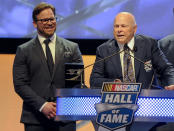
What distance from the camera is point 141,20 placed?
4.60 metres

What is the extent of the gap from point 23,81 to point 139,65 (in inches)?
36.1

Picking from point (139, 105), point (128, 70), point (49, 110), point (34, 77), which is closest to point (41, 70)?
point (34, 77)

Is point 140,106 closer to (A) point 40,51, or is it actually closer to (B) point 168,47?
(A) point 40,51

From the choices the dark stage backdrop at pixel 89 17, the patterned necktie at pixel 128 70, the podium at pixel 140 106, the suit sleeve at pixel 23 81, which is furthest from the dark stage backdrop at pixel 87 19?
the podium at pixel 140 106

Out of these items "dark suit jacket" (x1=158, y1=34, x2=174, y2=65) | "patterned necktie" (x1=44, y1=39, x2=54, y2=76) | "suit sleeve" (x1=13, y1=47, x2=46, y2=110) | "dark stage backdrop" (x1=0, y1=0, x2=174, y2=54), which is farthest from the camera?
"dark stage backdrop" (x1=0, y1=0, x2=174, y2=54)

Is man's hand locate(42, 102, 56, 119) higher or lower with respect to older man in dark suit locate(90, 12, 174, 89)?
lower

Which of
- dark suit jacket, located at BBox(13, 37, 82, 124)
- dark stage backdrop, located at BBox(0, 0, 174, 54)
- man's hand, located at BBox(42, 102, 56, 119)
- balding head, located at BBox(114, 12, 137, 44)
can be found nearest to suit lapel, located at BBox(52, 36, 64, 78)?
dark suit jacket, located at BBox(13, 37, 82, 124)

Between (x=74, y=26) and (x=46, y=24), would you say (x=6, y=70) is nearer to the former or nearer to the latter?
(x=74, y=26)

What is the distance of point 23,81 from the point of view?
3.29m

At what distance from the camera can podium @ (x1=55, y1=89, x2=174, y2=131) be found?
7.60 feet

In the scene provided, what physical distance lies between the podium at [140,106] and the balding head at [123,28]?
84cm

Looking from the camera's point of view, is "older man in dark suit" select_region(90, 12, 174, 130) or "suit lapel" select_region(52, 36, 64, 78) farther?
"suit lapel" select_region(52, 36, 64, 78)

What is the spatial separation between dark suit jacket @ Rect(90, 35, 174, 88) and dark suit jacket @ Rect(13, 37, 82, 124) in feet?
1.01

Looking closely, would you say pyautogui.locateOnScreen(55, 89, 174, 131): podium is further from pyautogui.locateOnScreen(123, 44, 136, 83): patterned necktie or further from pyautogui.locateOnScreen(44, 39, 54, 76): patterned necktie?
pyautogui.locateOnScreen(44, 39, 54, 76): patterned necktie
